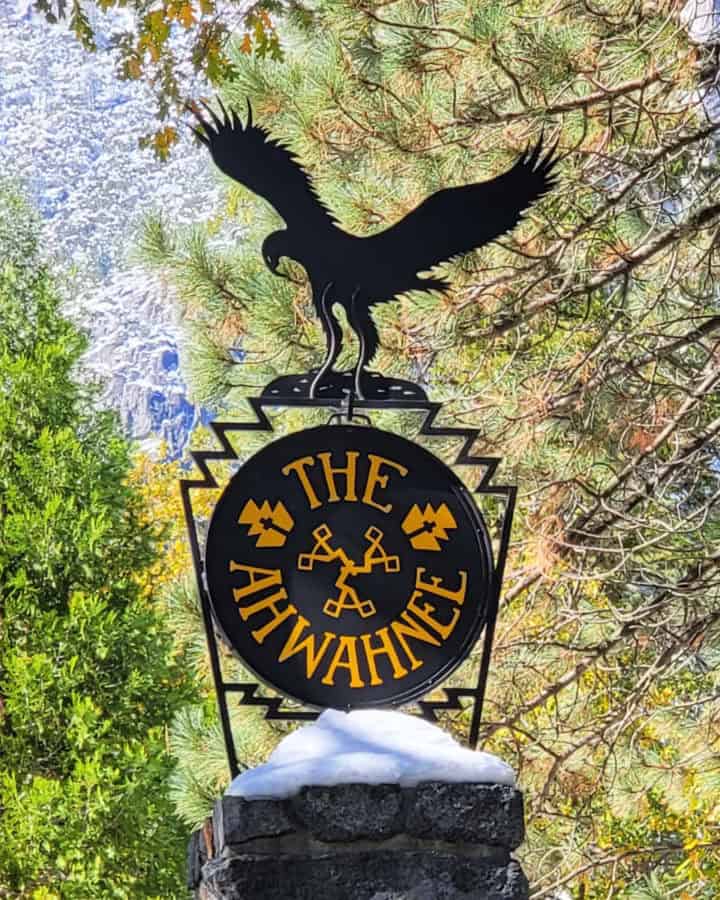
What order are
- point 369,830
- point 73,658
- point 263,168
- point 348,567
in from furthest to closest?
point 73,658 < point 263,168 < point 348,567 < point 369,830

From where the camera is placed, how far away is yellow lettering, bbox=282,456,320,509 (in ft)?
11.4

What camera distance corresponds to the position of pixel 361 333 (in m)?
3.66

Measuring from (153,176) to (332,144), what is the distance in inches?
2250

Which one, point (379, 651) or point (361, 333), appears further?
point (361, 333)

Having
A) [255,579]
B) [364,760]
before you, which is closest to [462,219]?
[255,579]

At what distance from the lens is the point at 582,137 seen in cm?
529

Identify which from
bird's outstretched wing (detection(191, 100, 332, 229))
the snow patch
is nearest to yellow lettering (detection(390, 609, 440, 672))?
the snow patch

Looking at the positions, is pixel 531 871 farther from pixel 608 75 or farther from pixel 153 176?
pixel 153 176

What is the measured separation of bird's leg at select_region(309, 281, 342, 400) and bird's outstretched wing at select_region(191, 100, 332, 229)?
0.17 m

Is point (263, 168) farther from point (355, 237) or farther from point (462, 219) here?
point (462, 219)

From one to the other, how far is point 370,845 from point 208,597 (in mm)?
659

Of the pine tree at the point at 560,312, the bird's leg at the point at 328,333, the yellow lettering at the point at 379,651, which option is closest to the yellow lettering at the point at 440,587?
the yellow lettering at the point at 379,651

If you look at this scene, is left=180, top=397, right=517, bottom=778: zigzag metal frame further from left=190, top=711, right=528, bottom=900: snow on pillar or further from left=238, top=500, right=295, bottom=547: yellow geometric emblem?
left=190, top=711, right=528, bottom=900: snow on pillar

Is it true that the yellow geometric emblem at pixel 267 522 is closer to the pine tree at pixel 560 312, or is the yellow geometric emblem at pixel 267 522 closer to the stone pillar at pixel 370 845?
the stone pillar at pixel 370 845
